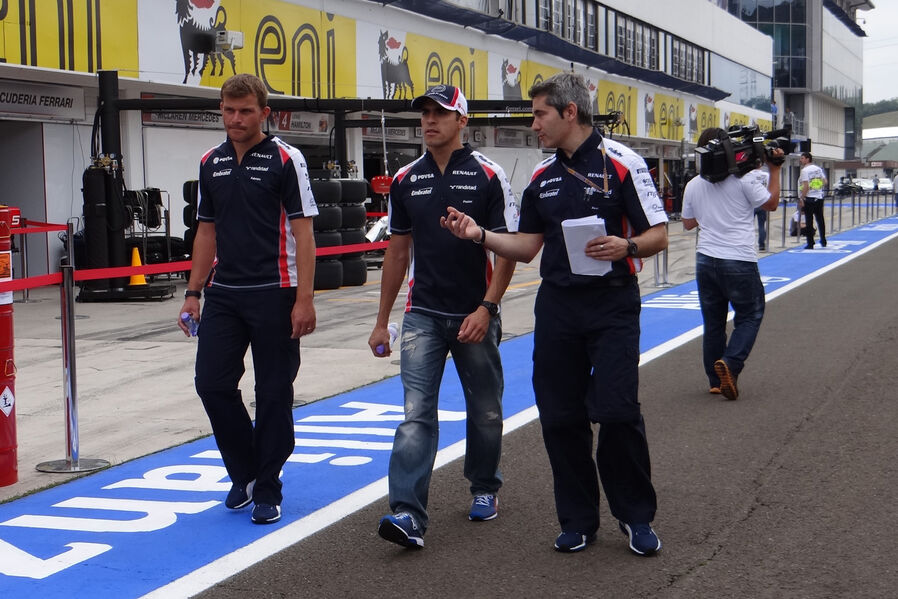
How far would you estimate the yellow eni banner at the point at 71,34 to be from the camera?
16188 millimetres

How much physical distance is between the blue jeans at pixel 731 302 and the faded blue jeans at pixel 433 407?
338 centimetres

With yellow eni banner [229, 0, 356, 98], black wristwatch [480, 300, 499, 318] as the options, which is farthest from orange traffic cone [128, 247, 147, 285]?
black wristwatch [480, 300, 499, 318]

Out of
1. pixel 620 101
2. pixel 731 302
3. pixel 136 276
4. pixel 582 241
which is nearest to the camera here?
pixel 582 241

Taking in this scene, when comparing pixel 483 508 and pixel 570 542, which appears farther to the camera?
pixel 483 508

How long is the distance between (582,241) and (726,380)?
3.86 meters

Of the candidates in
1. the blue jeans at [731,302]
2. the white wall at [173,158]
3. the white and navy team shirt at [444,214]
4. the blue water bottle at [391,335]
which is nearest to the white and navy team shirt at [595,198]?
the white and navy team shirt at [444,214]

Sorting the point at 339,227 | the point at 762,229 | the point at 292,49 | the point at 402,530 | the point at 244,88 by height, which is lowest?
the point at 402,530

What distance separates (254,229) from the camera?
5230 millimetres

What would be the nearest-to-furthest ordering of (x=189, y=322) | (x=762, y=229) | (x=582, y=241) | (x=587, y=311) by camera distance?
1. (x=582, y=241)
2. (x=587, y=311)
3. (x=189, y=322)
4. (x=762, y=229)

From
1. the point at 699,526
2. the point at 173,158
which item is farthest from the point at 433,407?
the point at 173,158

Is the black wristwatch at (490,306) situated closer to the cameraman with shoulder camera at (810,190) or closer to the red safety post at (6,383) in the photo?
the red safety post at (6,383)

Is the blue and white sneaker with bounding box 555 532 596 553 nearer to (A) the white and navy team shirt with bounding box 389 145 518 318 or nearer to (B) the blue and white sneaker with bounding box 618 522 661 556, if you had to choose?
(B) the blue and white sneaker with bounding box 618 522 661 556

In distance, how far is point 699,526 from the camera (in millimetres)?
5031

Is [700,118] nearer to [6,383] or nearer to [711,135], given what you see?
[711,135]
